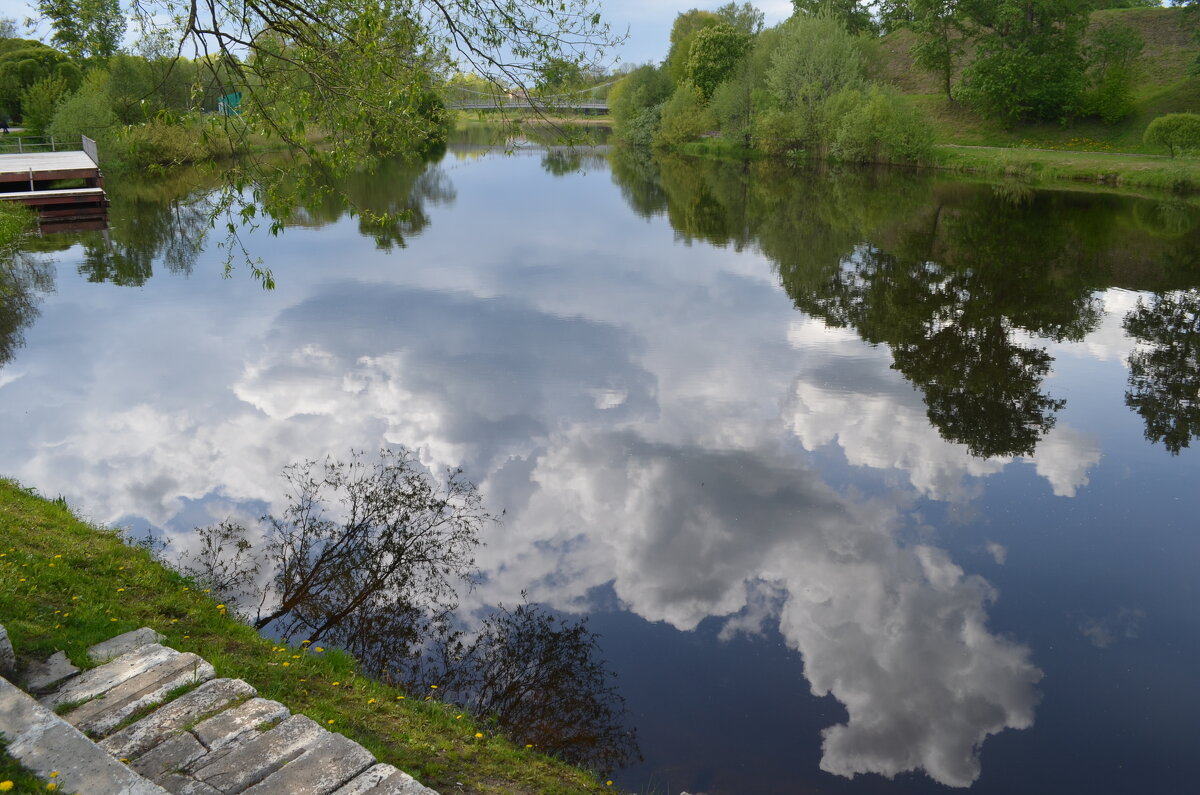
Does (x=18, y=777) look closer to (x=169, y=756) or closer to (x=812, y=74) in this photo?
(x=169, y=756)

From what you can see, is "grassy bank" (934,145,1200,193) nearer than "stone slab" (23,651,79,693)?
No

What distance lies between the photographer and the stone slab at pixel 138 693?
4.58m

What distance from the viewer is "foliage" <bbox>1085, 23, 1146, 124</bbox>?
164 ft

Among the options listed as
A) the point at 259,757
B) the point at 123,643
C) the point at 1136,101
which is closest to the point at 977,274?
the point at 123,643

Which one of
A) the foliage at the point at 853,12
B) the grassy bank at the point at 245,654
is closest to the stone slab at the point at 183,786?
the grassy bank at the point at 245,654

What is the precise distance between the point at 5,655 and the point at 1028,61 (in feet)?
194

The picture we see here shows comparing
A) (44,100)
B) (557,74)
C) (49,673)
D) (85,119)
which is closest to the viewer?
(49,673)

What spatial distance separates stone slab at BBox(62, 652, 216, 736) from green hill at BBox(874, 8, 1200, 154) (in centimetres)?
5327

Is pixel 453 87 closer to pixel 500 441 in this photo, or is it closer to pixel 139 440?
pixel 500 441

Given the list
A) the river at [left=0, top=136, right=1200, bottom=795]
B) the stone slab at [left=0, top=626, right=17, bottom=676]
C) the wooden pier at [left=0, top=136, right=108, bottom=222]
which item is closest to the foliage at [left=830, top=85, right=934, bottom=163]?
the river at [left=0, top=136, right=1200, bottom=795]

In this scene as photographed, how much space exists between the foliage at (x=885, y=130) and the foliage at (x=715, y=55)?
22.8 m

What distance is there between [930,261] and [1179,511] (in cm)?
1469

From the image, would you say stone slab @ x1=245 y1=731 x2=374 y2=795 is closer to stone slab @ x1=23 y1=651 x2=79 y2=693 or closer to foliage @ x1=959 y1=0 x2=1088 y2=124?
stone slab @ x1=23 y1=651 x2=79 y2=693

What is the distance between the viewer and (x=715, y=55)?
226ft
